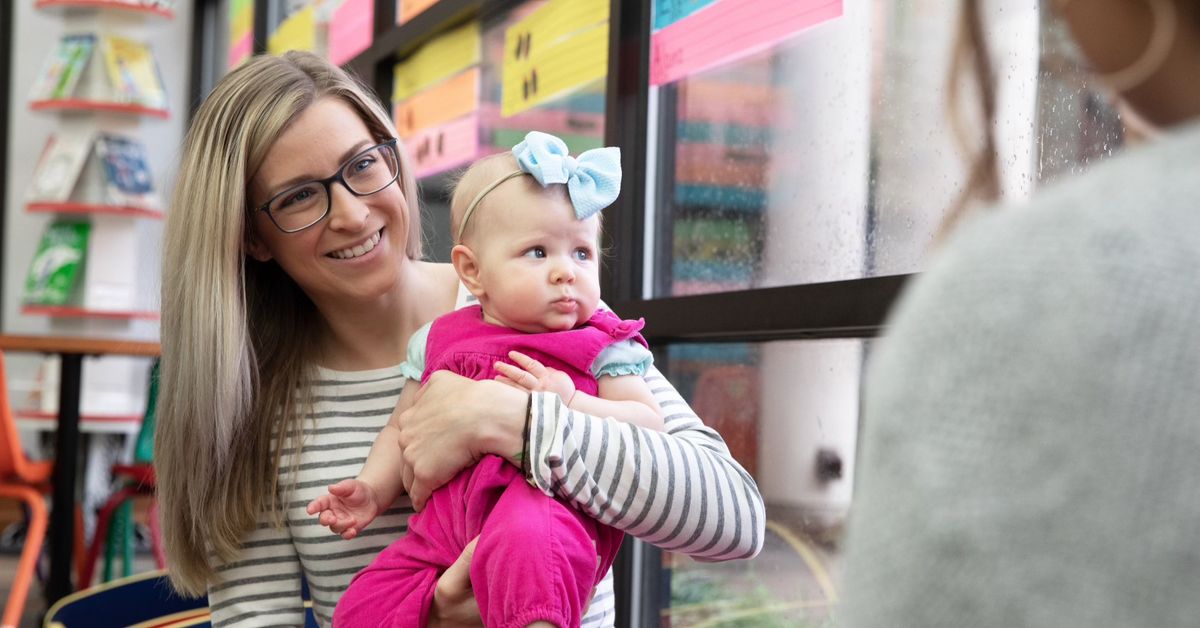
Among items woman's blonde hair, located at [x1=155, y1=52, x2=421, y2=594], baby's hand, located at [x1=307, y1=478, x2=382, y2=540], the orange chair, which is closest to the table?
the orange chair

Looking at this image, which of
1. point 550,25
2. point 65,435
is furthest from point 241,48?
point 550,25

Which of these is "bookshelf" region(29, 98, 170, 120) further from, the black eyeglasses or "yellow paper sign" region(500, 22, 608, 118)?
the black eyeglasses

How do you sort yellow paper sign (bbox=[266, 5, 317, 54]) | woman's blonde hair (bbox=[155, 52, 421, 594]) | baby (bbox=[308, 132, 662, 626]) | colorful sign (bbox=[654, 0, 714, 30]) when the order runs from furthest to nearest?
yellow paper sign (bbox=[266, 5, 317, 54])
colorful sign (bbox=[654, 0, 714, 30])
woman's blonde hair (bbox=[155, 52, 421, 594])
baby (bbox=[308, 132, 662, 626])

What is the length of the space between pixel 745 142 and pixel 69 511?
2.55 m

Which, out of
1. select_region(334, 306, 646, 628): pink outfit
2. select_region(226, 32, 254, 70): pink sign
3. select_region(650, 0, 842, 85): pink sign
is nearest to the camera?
select_region(334, 306, 646, 628): pink outfit

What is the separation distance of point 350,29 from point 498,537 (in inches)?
100

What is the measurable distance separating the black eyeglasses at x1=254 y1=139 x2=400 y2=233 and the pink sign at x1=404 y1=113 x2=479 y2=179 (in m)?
1.04

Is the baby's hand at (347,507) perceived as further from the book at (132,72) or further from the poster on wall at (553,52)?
the book at (132,72)

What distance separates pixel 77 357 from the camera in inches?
144

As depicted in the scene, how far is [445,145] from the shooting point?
286 cm

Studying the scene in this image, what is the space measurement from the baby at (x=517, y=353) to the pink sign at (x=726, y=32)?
404 mm

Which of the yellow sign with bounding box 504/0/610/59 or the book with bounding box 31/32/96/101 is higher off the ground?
the book with bounding box 31/32/96/101

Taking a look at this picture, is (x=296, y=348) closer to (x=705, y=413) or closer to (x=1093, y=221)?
(x=705, y=413)

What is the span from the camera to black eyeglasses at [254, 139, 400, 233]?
1.56 meters
